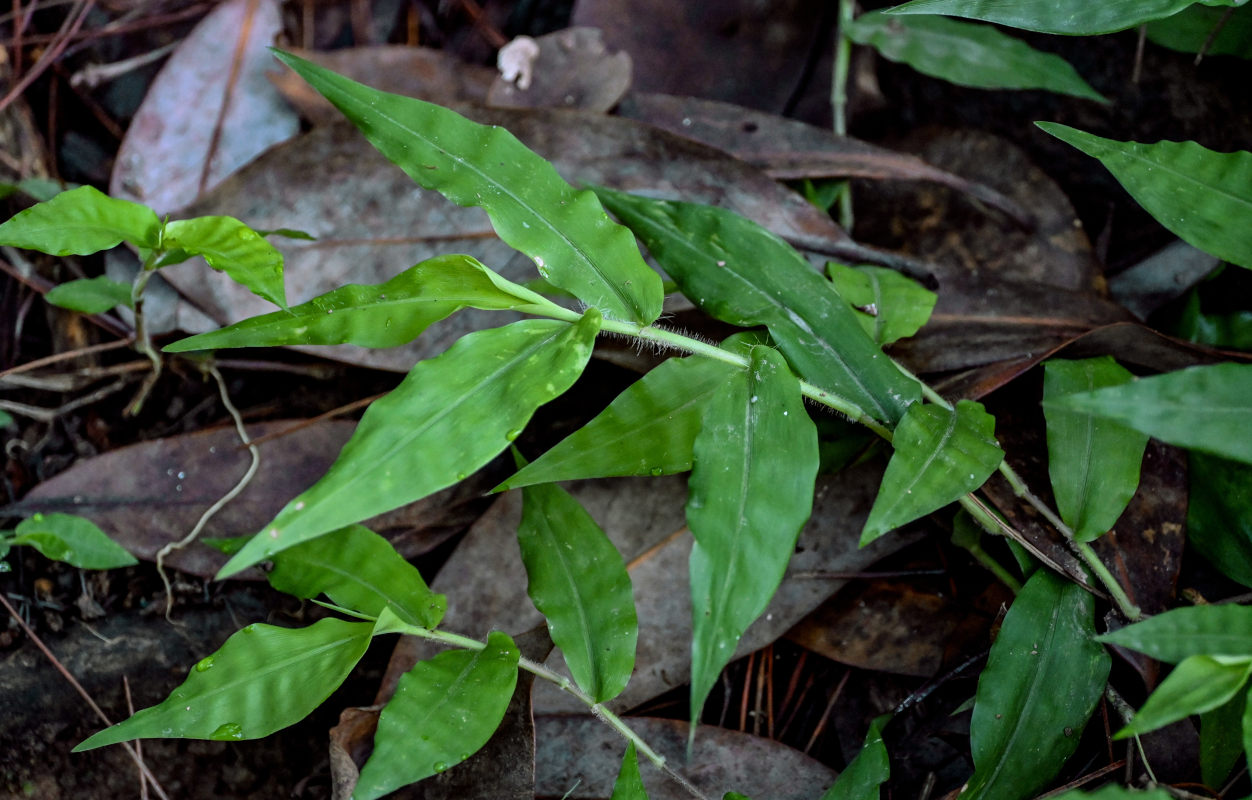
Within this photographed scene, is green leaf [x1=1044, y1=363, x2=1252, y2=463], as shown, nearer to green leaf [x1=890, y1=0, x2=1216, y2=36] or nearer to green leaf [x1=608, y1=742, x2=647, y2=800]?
green leaf [x1=890, y1=0, x2=1216, y2=36]

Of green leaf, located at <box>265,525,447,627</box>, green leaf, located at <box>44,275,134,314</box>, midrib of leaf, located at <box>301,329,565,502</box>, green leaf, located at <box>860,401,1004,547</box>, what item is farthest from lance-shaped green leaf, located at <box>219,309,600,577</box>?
green leaf, located at <box>44,275,134,314</box>

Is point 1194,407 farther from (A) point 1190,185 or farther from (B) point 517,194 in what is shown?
(B) point 517,194

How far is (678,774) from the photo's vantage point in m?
1.52

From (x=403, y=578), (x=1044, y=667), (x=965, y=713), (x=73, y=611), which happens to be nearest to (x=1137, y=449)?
(x=1044, y=667)

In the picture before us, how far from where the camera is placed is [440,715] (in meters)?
1.32

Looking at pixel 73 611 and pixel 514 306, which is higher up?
pixel 514 306

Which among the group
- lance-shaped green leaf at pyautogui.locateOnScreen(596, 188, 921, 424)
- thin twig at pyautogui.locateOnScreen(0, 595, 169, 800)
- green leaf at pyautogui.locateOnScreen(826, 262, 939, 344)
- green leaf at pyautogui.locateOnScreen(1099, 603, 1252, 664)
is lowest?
thin twig at pyautogui.locateOnScreen(0, 595, 169, 800)

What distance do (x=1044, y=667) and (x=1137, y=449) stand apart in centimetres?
38

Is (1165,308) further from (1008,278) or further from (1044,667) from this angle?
(1044,667)

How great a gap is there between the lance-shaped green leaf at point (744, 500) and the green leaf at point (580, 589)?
27 centimetres

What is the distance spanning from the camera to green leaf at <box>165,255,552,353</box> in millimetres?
1199

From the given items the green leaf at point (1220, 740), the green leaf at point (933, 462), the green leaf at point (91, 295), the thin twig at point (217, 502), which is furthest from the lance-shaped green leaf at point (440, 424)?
the green leaf at point (1220, 740)

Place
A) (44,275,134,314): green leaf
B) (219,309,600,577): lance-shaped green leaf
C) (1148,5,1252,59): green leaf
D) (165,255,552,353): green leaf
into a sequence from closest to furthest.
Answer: (219,309,600,577): lance-shaped green leaf → (165,255,552,353): green leaf → (44,275,134,314): green leaf → (1148,5,1252,59): green leaf

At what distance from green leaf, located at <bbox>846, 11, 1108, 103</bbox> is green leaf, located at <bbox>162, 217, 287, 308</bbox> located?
1.32m
